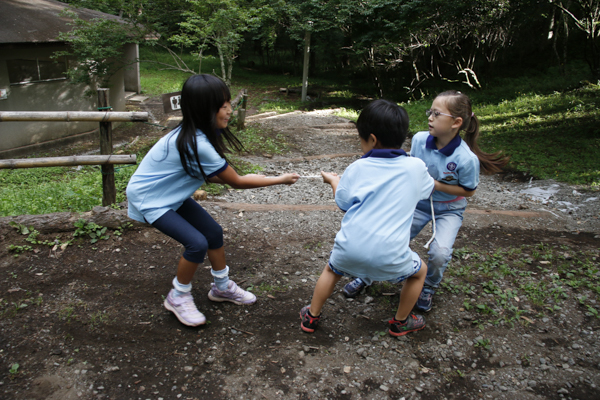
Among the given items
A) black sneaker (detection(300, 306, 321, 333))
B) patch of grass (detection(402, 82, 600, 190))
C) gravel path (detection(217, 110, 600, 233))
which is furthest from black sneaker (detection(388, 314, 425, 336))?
patch of grass (detection(402, 82, 600, 190))

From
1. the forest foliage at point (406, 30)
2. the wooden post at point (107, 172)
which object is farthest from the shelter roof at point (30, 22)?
the wooden post at point (107, 172)

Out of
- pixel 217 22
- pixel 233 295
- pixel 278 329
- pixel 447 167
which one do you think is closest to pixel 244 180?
pixel 233 295

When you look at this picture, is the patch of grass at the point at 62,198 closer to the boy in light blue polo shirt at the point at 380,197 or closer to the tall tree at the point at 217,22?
the boy in light blue polo shirt at the point at 380,197

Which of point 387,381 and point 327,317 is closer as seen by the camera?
point 387,381

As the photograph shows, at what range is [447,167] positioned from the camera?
284cm

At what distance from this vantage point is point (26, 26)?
458 inches

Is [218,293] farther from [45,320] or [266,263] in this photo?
[45,320]

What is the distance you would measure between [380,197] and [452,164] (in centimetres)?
89

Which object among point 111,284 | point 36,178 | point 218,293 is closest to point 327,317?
point 218,293

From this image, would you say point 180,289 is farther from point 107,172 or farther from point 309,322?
point 107,172

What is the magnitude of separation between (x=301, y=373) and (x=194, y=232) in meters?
1.06

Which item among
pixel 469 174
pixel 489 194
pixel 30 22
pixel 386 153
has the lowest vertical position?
pixel 489 194

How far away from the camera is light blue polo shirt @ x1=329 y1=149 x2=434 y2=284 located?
2.20 meters

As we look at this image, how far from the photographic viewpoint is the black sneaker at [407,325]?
271 cm
